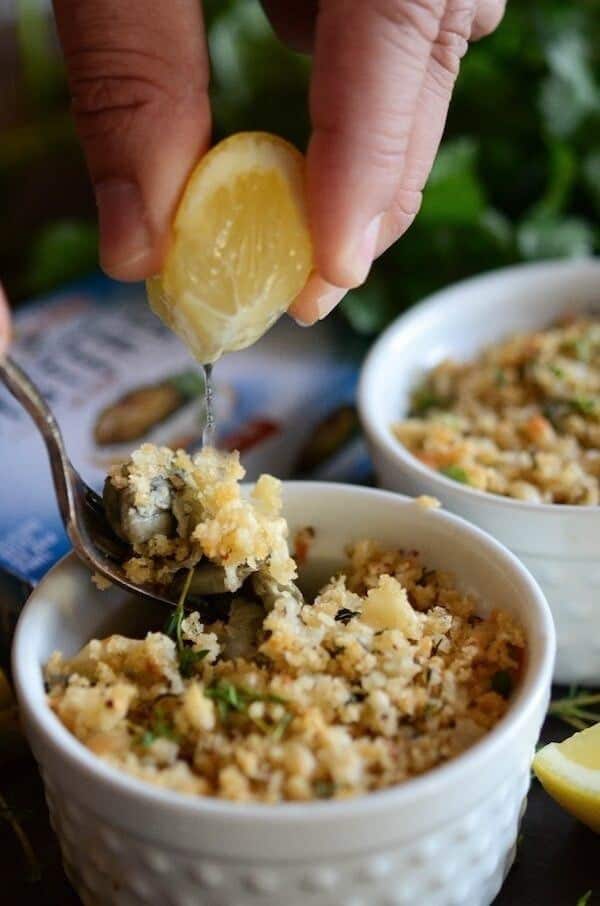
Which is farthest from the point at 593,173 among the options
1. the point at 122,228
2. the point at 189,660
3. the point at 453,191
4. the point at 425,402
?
the point at 189,660

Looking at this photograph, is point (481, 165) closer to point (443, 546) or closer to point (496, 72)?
point (496, 72)

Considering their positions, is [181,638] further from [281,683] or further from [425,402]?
[425,402]

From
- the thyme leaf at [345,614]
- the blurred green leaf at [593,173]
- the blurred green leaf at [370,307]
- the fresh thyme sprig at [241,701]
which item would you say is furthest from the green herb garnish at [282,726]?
the blurred green leaf at [593,173]

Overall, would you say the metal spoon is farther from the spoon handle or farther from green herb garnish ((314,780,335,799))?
green herb garnish ((314,780,335,799))

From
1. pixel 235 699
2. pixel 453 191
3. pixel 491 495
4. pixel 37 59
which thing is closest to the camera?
pixel 235 699

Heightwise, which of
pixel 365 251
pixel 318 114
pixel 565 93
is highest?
pixel 318 114

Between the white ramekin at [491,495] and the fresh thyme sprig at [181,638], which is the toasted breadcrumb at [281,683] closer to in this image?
the fresh thyme sprig at [181,638]
